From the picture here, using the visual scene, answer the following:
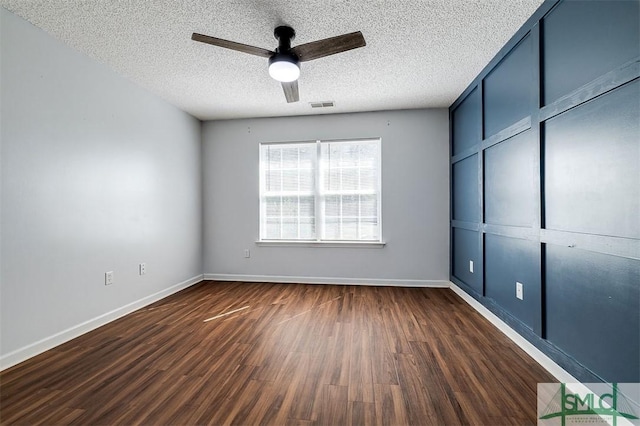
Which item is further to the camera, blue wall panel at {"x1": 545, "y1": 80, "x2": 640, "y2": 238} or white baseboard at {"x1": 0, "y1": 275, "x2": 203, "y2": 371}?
white baseboard at {"x1": 0, "y1": 275, "x2": 203, "y2": 371}

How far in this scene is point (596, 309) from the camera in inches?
58.9

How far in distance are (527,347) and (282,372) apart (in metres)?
1.87

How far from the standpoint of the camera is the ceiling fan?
→ 188cm

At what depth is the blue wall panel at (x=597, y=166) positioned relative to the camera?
1304 mm

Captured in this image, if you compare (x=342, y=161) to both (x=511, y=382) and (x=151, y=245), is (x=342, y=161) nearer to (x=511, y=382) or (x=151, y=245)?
(x=151, y=245)

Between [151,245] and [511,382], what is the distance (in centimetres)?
369

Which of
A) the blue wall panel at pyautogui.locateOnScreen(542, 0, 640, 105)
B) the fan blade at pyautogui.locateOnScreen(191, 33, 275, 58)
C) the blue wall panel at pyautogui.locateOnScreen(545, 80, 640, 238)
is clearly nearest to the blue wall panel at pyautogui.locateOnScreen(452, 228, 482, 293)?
the blue wall panel at pyautogui.locateOnScreen(545, 80, 640, 238)

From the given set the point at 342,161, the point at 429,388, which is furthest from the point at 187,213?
the point at 429,388

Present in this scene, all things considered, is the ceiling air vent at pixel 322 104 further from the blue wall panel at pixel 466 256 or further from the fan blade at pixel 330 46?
the blue wall panel at pixel 466 256

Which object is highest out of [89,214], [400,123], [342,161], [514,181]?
[400,123]

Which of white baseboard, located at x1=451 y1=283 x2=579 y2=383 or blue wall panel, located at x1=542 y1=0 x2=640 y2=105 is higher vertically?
blue wall panel, located at x1=542 y1=0 x2=640 y2=105

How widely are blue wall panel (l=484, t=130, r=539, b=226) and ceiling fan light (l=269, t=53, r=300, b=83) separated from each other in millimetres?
1872

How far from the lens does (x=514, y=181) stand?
2291 mm

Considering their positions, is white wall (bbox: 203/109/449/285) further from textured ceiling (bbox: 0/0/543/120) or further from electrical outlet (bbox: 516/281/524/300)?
electrical outlet (bbox: 516/281/524/300)
